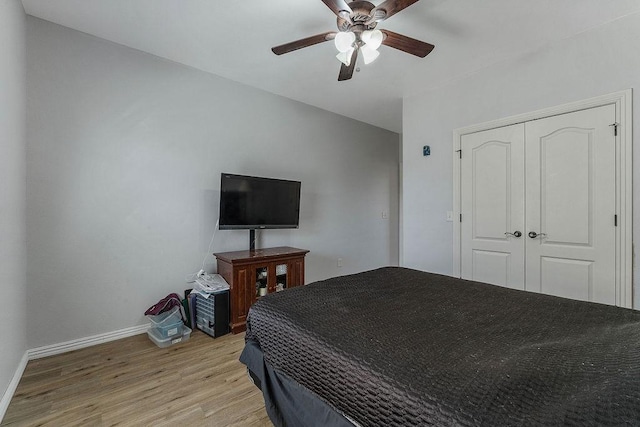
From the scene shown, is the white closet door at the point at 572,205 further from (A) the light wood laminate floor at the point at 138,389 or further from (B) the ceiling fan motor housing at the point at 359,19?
(A) the light wood laminate floor at the point at 138,389

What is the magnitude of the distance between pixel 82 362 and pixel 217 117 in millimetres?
2503

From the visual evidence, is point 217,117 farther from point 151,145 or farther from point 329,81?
point 329,81

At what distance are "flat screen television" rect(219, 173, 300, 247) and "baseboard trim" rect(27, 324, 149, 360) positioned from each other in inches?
47.9

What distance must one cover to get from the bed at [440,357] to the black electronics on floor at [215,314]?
127 centimetres

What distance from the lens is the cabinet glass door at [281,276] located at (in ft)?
10.3

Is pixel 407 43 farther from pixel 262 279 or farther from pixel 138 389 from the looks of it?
pixel 138 389

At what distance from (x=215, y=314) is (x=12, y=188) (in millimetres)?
1703

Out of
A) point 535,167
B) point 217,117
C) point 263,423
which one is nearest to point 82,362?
point 263,423

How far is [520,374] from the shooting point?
31.8 inches

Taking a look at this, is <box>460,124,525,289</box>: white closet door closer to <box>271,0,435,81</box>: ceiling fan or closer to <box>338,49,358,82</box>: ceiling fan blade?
<box>271,0,435,81</box>: ceiling fan

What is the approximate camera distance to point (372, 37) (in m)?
1.87

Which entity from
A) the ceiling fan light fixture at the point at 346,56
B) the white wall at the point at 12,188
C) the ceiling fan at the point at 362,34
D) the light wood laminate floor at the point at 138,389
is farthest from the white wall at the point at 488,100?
the white wall at the point at 12,188

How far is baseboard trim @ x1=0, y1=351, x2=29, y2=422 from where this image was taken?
1.65m

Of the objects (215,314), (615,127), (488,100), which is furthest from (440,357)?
(488,100)
